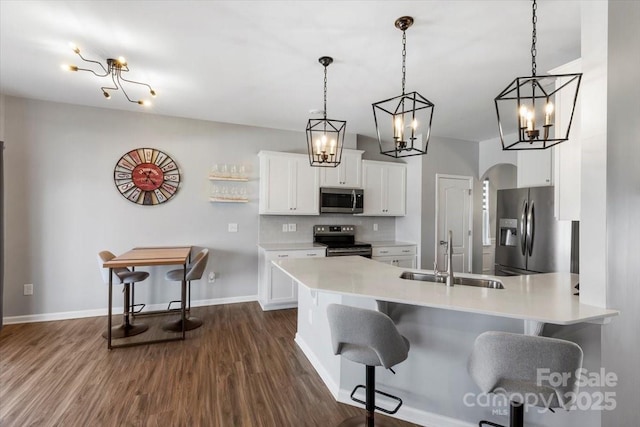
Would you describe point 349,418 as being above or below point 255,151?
below

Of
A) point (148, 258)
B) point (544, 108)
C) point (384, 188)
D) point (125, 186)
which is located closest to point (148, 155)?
point (125, 186)

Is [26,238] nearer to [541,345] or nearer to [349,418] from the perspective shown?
[349,418]

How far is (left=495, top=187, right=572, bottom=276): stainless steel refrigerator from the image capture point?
3.59 meters

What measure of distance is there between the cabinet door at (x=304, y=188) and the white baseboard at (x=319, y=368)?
1925 millimetres

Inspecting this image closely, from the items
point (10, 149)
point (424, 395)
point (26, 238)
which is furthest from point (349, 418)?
point (10, 149)

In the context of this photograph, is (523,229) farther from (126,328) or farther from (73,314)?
(73,314)

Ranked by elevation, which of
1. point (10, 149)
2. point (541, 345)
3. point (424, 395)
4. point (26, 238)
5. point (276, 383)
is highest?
point (10, 149)

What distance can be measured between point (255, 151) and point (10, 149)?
2.88 metres

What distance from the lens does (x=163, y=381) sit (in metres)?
2.35

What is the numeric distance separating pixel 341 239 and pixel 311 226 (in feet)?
1.86

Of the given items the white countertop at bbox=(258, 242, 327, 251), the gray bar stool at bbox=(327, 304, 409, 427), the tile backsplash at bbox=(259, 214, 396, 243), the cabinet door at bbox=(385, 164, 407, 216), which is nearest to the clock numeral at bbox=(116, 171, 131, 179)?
the tile backsplash at bbox=(259, 214, 396, 243)

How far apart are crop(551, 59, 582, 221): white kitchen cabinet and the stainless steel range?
9.01 ft

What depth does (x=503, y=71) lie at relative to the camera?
2.70 metres

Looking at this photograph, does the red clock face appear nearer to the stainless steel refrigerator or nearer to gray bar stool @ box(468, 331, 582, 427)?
gray bar stool @ box(468, 331, 582, 427)
